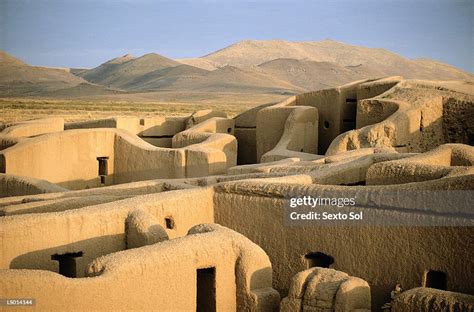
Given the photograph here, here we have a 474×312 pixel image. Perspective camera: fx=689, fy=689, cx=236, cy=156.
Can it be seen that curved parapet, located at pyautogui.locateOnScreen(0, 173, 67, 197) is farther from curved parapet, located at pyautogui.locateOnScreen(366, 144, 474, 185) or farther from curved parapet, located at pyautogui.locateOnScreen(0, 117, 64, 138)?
curved parapet, located at pyautogui.locateOnScreen(366, 144, 474, 185)

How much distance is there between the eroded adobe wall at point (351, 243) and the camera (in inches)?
329

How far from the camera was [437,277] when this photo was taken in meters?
8.62

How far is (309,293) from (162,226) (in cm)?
243

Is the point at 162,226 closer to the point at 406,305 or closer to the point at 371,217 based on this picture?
the point at 371,217

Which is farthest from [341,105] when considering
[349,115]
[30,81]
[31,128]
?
[30,81]

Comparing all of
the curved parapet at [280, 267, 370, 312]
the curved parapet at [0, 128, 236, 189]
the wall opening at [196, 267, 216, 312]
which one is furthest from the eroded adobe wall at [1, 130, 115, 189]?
the curved parapet at [280, 267, 370, 312]

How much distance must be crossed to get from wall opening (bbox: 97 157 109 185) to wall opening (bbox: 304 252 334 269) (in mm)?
8197

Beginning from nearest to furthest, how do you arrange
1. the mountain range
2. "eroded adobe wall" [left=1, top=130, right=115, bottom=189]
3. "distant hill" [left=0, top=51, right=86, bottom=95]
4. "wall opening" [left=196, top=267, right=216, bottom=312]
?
1. "wall opening" [left=196, top=267, right=216, bottom=312]
2. "eroded adobe wall" [left=1, top=130, right=115, bottom=189]
3. "distant hill" [left=0, top=51, right=86, bottom=95]
4. the mountain range

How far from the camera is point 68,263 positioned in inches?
349

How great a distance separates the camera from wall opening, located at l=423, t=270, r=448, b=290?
28.0 feet

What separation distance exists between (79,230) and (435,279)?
455 cm

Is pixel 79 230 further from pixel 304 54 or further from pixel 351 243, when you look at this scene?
pixel 304 54

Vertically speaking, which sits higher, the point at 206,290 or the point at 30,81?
the point at 30,81

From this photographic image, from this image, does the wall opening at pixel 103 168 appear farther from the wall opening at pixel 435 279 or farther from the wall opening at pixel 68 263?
the wall opening at pixel 435 279
